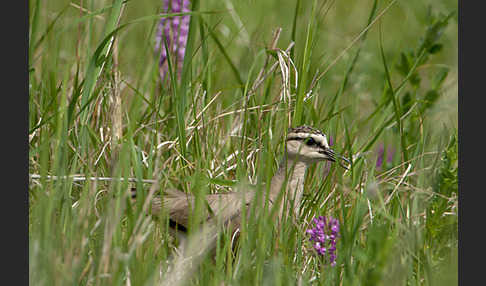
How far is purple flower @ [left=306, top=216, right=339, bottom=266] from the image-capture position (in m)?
4.03

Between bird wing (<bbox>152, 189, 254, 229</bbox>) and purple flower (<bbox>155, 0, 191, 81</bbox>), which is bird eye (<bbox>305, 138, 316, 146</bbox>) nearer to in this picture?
bird wing (<bbox>152, 189, 254, 229</bbox>)

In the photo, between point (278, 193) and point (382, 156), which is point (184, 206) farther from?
point (382, 156)

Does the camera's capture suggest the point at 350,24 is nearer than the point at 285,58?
No

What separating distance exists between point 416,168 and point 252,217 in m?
1.61

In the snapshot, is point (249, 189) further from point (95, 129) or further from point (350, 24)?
point (350, 24)

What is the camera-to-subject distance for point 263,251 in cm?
369

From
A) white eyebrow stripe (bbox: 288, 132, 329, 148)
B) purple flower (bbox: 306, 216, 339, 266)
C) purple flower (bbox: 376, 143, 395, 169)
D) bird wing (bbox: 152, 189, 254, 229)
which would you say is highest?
white eyebrow stripe (bbox: 288, 132, 329, 148)

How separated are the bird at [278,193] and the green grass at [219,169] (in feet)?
0.28

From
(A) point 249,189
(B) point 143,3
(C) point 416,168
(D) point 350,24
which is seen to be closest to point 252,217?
(A) point 249,189

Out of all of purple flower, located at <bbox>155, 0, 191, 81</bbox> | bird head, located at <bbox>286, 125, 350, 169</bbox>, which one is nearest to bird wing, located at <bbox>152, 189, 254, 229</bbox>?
bird head, located at <bbox>286, 125, 350, 169</bbox>

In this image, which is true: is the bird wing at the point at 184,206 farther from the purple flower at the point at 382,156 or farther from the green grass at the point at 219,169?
the purple flower at the point at 382,156

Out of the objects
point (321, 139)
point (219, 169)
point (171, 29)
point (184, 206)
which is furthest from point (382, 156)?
point (184, 206)

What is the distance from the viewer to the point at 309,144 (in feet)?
15.7

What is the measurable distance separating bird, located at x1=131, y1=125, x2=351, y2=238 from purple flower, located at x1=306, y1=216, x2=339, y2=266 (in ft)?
0.55
